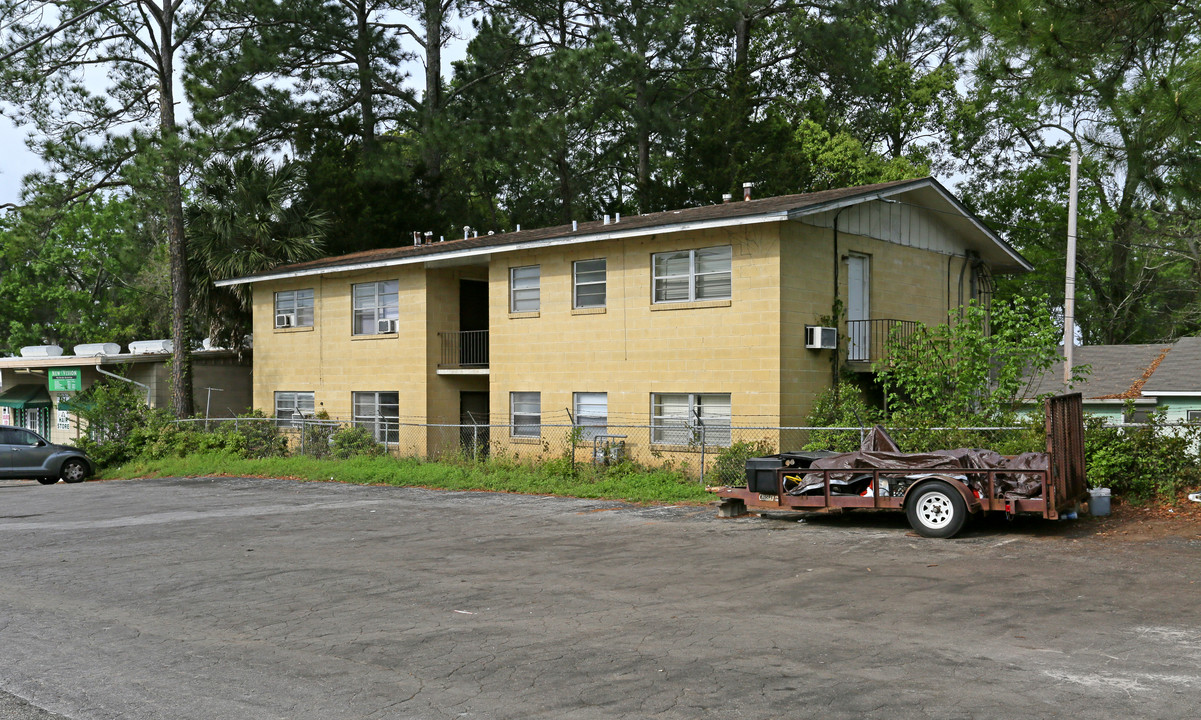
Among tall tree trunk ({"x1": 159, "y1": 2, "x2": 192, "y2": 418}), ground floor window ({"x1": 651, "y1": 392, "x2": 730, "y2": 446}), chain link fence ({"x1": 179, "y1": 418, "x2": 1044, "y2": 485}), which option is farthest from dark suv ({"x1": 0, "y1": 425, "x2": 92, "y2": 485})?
ground floor window ({"x1": 651, "y1": 392, "x2": 730, "y2": 446})

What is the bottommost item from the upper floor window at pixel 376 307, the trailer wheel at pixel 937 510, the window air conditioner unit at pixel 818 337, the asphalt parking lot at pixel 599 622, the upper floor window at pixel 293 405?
the asphalt parking lot at pixel 599 622

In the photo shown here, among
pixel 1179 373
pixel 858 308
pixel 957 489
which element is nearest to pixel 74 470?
pixel 858 308

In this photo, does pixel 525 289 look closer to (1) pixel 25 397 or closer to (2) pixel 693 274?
(2) pixel 693 274

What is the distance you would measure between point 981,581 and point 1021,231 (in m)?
36.9

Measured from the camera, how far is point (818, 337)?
2069 cm

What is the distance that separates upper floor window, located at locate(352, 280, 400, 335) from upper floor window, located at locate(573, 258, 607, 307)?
6264 mm

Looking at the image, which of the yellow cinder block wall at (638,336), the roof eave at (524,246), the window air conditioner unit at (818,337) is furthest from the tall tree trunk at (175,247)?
the window air conditioner unit at (818,337)

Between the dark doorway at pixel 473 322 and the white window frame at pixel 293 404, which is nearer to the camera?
the dark doorway at pixel 473 322

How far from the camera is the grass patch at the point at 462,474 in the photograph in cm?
1888

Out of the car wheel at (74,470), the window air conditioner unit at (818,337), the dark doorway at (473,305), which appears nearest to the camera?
the window air conditioner unit at (818,337)

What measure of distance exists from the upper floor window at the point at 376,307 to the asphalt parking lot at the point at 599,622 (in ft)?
42.4

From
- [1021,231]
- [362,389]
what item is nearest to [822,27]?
[1021,231]

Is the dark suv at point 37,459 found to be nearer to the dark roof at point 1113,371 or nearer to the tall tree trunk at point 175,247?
the tall tree trunk at point 175,247

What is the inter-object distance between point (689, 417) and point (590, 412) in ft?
9.04
